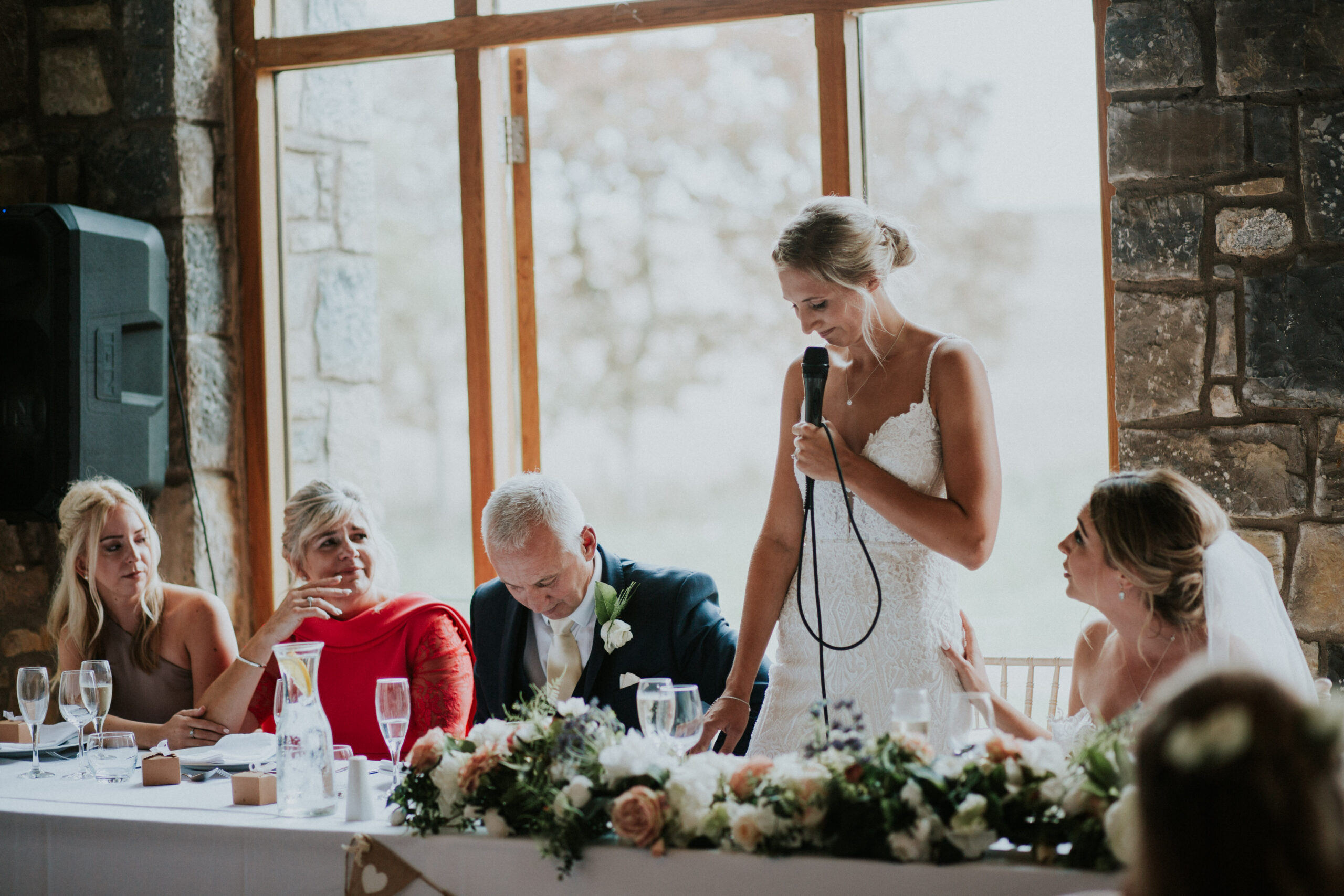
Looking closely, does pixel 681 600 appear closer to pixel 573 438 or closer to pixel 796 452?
pixel 796 452

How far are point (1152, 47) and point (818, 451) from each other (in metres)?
1.35

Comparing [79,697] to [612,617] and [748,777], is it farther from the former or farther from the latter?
[748,777]

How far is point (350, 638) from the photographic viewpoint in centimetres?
285

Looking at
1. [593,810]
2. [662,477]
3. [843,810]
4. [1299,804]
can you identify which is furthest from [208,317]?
[1299,804]

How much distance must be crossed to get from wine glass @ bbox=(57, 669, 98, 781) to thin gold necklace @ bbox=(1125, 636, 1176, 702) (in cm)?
185

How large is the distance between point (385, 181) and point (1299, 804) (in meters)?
3.48

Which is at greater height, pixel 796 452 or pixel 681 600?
pixel 796 452

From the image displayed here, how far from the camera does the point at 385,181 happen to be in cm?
383

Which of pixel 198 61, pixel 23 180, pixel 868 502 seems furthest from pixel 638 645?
pixel 23 180

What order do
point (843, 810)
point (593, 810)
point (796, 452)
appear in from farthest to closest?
point (796, 452), point (593, 810), point (843, 810)

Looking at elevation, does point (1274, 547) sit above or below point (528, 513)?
Answer: below

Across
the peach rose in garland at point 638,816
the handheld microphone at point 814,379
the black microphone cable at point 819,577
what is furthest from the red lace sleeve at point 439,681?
the peach rose in garland at point 638,816

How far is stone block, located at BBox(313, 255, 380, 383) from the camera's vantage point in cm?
380

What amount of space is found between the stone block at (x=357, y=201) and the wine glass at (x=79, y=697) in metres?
1.88
